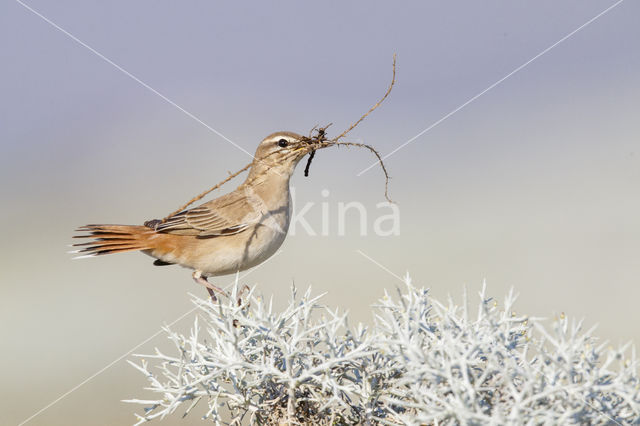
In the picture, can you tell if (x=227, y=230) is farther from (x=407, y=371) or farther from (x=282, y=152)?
(x=407, y=371)

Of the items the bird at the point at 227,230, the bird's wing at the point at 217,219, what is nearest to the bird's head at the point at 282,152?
the bird at the point at 227,230

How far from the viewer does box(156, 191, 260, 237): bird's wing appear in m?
4.32

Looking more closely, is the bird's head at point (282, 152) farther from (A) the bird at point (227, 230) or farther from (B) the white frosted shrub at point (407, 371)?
(B) the white frosted shrub at point (407, 371)

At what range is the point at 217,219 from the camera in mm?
4461

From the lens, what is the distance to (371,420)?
1.73 metres

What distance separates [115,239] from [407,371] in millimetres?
3102

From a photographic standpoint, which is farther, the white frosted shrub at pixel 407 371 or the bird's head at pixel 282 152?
the bird's head at pixel 282 152

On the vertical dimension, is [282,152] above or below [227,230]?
above

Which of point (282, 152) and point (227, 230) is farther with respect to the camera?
point (282, 152)

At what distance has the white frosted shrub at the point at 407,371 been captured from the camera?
1.40 meters

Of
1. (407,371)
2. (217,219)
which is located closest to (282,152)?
(217,219)

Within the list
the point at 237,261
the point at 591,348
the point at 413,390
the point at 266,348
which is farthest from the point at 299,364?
the point at 237,261

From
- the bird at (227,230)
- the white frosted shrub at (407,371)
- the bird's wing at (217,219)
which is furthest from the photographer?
the bird's wing at (217,219)

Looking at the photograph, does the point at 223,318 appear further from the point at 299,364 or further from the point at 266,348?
the point at 299,364
